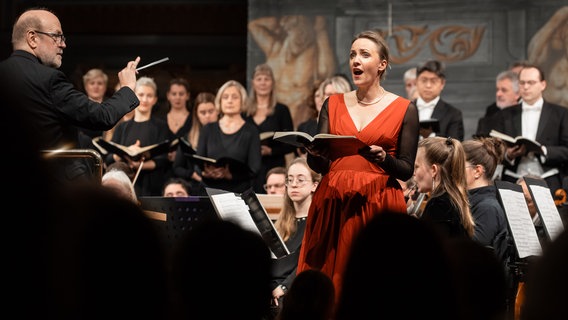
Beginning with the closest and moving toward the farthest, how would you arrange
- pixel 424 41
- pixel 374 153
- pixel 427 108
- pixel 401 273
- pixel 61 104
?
1. pixel 401 273
2. pixel 374 153
3. pixel 61 104
4. pixel 427 108
5. pixel 424 41

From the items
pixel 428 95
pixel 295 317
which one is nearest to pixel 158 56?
pixel 428 95

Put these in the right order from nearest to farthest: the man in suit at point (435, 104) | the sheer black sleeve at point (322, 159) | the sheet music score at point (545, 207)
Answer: the sheer black sleeve at point (322, 159)
the sheet music score at point (545, 207)
the man in suit at point (435, 104)

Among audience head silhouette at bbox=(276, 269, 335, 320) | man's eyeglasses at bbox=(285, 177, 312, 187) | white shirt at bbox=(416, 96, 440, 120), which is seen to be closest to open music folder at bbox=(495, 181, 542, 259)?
man's eyeglasses at bbox=(285, 177, 312, 187)

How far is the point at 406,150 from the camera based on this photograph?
141 inches

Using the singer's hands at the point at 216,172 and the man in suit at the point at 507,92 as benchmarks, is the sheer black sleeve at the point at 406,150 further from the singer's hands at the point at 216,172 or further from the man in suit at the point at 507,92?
the man in suit at the point at 507,92

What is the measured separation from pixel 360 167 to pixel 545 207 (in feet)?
4.05

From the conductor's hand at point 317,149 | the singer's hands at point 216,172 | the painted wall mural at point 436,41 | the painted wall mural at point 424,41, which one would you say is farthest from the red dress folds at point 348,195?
the painted wall mural at point 436,41

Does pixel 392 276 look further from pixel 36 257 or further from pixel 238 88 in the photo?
pixel 238 88

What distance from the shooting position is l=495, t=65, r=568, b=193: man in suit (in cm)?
631

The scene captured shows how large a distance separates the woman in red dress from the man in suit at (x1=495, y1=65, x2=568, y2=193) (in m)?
2.83

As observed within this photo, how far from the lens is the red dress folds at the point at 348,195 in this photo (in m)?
3.57

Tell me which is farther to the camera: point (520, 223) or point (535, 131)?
point (535, 131)

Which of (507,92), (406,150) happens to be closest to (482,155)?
(406,150)

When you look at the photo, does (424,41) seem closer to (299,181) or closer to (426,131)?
(426,131)
